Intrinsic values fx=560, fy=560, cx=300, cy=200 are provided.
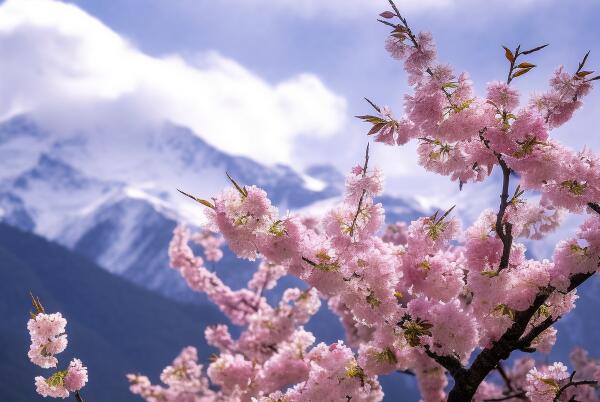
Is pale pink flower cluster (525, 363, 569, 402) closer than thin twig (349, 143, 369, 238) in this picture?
No

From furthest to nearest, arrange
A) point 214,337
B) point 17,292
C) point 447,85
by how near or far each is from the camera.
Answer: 1. point 17,292
2. point 214,337
3. point 447,85

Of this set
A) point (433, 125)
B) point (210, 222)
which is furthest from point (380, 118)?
point (210, 222)

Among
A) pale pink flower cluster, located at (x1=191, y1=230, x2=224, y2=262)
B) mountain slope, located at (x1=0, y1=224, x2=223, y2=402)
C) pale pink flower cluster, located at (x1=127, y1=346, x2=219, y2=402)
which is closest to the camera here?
pale pink flower cluster, located at (x1=127, y1=346, x2=219, y2=402)

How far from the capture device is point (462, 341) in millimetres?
4676

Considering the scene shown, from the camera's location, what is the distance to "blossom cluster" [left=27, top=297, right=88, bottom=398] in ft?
15.3

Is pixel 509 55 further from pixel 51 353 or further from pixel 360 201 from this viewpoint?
pixel 51 353

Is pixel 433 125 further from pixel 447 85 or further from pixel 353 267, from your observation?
pixel 353 267

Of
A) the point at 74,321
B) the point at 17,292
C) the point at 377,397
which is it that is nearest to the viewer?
the point at 377,397

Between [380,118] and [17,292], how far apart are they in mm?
188969

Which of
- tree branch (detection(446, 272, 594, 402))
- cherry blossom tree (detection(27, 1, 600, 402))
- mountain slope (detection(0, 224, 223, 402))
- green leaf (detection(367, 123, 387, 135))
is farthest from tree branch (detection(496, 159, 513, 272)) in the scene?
mountain slope (detection(0, 224, 223, 402))

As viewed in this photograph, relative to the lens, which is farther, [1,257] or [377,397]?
[1,257]

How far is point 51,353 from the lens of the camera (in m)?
4.79

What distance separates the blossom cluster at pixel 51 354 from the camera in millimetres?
4668

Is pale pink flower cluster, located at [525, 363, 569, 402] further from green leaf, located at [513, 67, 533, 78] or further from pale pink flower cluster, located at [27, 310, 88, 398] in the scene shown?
pale pink flower cluster, located at [27, 310, 88, 398]
